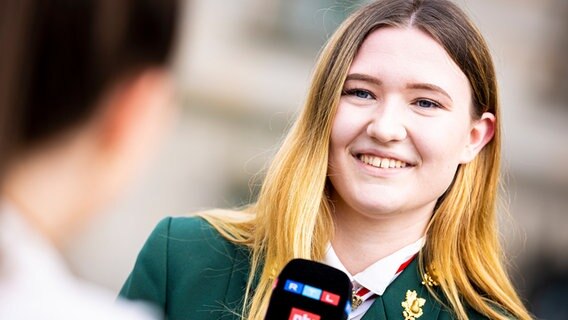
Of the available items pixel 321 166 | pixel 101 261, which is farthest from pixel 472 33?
pixel 101 261

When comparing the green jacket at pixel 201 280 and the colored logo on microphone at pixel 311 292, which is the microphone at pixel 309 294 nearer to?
the colored logo on microphone at pixel 311 292

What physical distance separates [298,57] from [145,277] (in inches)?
295

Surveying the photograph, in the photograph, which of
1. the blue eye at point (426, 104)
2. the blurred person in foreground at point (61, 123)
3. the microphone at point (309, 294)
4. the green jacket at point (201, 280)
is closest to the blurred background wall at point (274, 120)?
the green jacket at point (201, 280)

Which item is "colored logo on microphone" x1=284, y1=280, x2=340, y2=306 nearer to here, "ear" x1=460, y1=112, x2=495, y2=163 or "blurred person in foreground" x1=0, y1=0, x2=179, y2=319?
"blurred person in foreground" x1=0, y1=0, x2=179, y2=319

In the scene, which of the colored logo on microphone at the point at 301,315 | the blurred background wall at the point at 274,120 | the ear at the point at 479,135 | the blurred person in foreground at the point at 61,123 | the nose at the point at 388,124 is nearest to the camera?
the blurred person in foreground at the point at 61,123

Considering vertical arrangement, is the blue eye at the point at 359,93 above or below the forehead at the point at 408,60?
below

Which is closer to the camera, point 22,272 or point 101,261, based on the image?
point 22,272

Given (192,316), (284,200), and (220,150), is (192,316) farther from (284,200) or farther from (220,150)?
(220,150)

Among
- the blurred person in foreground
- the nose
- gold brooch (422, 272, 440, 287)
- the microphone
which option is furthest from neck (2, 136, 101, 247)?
Result: gold brooch (422, 272, 440, 287)

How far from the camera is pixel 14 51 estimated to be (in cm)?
119

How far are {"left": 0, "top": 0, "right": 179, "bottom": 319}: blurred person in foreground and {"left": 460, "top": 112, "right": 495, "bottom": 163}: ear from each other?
1.78m

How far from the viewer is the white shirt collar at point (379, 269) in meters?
2.89

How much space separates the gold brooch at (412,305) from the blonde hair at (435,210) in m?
0.07

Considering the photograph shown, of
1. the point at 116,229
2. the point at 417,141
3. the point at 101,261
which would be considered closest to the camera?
the point at 417,141
